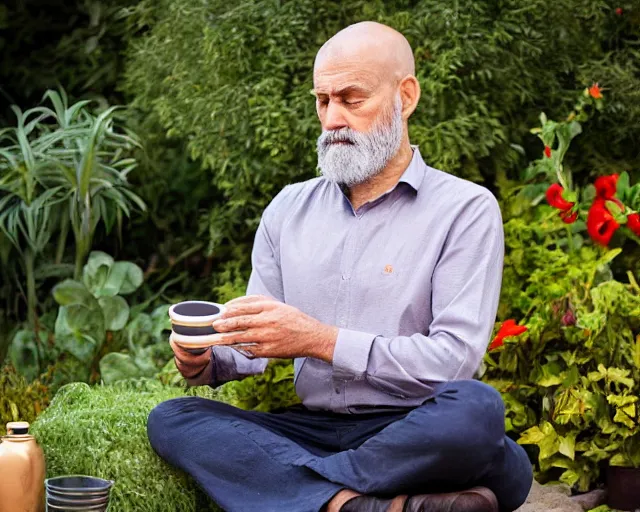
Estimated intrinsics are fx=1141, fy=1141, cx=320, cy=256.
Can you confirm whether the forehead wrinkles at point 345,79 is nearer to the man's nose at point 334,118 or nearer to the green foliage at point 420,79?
the man's nose at point 334,118

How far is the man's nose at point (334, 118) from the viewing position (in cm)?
355

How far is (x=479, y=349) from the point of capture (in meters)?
3.33

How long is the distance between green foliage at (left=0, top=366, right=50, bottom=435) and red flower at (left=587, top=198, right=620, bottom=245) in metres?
2.42

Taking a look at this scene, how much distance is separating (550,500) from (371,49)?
171 centimetres

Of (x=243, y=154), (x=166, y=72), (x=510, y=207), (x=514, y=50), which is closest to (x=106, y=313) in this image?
(x=243, y=154)

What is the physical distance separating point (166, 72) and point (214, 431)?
116 inches

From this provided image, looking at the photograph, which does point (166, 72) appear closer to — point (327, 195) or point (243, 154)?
point (243, 154)

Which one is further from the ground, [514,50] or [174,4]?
[174,4]

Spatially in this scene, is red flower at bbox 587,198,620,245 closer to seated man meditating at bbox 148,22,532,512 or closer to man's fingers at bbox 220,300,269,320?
seated man meditating at bbox 148,22,532,512

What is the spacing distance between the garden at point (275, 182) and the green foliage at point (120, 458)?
31cm

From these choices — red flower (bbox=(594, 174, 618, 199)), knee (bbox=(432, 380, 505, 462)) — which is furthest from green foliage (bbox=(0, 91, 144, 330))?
knee (bbox=(432, 380, 505, 462))

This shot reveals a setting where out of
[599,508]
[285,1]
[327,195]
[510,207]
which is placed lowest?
[599,508]

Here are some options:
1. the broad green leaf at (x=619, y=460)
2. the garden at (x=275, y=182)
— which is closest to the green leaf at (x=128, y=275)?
the garden at (x=275, y=182)

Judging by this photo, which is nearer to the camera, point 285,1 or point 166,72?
point 285,1
